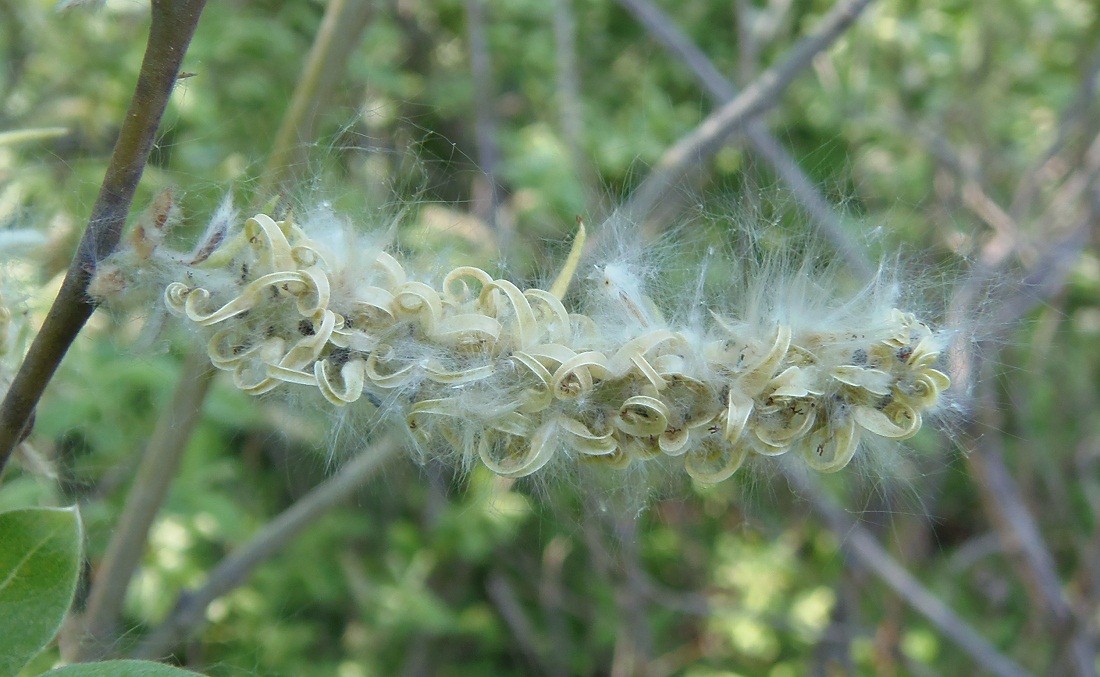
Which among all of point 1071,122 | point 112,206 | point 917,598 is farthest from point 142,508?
point 1071,122

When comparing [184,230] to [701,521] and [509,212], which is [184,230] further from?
[701,521]

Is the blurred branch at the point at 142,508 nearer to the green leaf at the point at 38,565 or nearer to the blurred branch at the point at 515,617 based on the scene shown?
the green leaf at the point at 38,565

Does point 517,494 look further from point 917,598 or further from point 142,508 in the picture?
point 917,598

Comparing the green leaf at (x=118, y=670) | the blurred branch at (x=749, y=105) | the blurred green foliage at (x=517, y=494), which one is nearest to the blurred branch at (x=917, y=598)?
the blurred green foliage at (x=517, y=494)

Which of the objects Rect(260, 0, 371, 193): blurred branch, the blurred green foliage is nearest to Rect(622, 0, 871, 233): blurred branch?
the blurred green foliage

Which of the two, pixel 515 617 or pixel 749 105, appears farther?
pixel 515 617

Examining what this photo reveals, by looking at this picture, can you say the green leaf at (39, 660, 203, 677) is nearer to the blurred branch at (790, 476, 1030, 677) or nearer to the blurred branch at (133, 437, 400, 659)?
the blurred branch at (133, 437, 400, 659)

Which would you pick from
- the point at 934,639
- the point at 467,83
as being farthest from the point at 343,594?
the point at 934,639
